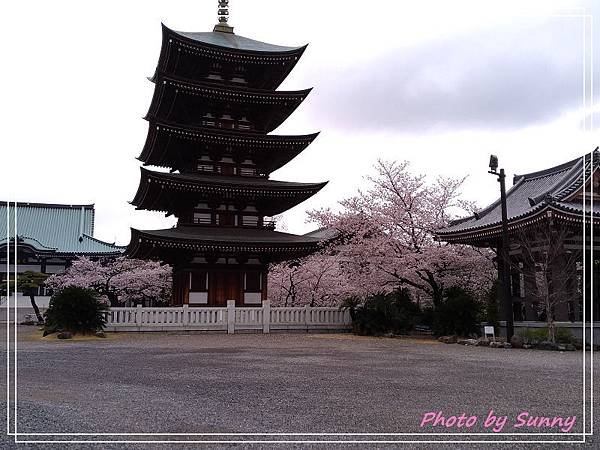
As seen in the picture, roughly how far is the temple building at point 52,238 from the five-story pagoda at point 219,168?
18.2 m

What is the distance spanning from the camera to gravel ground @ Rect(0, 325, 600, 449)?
19.5ft

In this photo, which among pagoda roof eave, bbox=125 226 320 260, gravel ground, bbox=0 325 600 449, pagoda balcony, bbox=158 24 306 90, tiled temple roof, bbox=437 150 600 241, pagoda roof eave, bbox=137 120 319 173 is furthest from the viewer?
pagoda balcony, bbox=158 24 306 90

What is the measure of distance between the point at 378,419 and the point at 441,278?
19.7m

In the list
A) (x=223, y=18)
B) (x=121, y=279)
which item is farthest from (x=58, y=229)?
(x=223, y=18)

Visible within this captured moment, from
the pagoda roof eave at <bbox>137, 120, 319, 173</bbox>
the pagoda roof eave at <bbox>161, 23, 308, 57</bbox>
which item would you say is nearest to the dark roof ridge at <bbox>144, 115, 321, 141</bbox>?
the pagoda roof eave at <bbox>137, 120, 319, 173</bbox>

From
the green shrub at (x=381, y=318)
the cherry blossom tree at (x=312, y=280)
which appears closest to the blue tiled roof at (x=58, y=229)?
the cherry blossom tree at (x=312, y=280)

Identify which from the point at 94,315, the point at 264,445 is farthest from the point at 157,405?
the point at 94,315

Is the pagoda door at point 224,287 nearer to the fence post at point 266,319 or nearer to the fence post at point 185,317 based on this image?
the fence post at point 185,317

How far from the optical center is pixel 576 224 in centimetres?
1781

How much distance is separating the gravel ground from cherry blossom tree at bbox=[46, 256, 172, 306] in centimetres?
2342

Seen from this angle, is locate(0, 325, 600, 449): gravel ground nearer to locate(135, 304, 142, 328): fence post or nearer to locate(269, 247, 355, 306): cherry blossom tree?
locate(135, 304, 142, 328): fence post

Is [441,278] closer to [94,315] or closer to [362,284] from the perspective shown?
[362,284]

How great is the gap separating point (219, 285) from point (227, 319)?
2.38 m

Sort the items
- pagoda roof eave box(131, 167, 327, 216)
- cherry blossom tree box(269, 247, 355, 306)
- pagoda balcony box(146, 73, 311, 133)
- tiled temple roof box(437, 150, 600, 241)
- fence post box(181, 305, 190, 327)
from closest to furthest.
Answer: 1. tiled temple roof box(437, 150, 600, 241)
2. fence post box(181, 305, 190, 327)
3. pagoda roof eave box(131, 167, 327, 216)
4. pagoda balcony box(146, 73, 311, 133)
5. cherry blossom tree box(269, 247, 355, 306)
